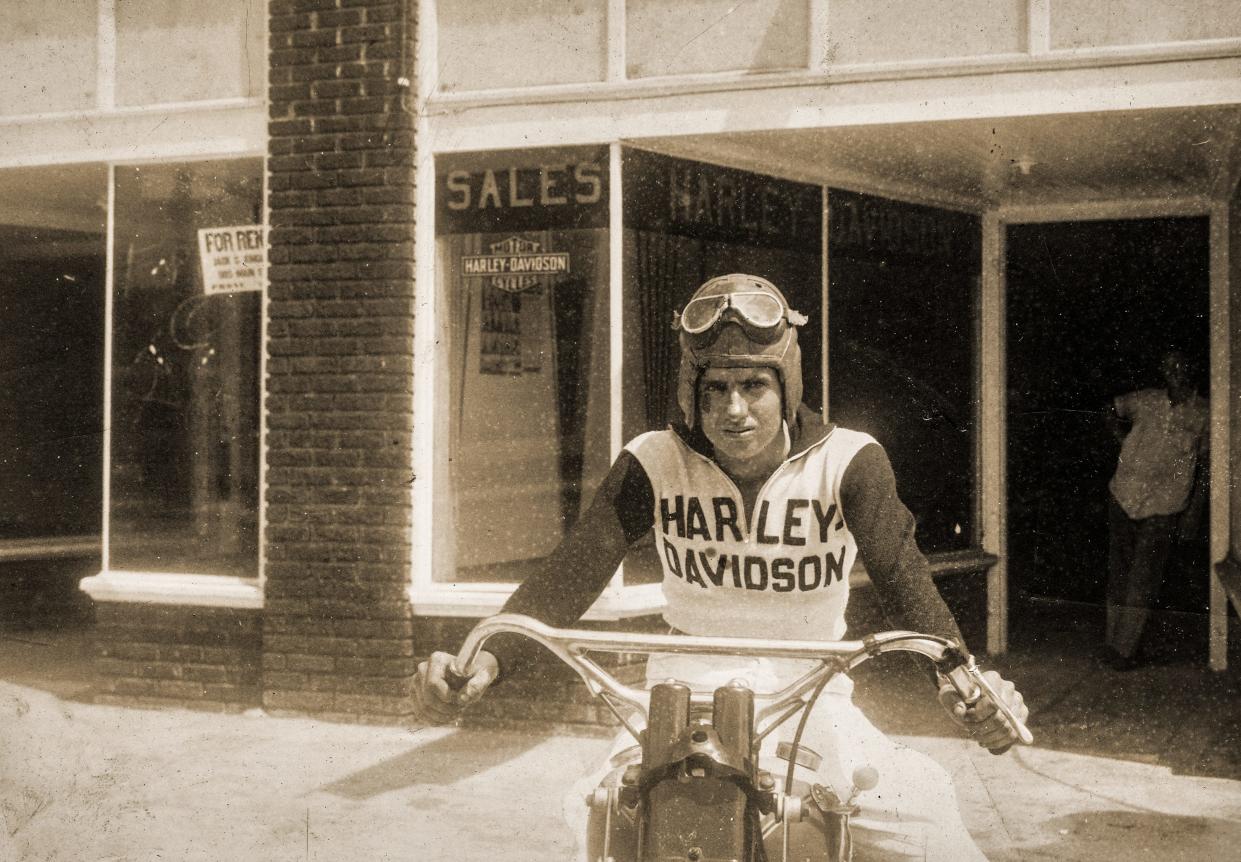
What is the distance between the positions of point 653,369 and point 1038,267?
12.3ft

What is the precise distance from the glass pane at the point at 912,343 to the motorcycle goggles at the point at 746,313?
5.13 metres

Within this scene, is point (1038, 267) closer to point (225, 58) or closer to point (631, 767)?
point (225, 58)

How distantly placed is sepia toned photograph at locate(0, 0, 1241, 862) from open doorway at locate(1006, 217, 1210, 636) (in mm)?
280

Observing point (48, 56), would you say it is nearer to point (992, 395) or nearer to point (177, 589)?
point (177, 589)

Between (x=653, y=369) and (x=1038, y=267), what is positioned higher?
(x=1038, y=267)

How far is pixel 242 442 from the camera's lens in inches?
309

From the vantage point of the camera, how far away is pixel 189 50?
25.1 feet

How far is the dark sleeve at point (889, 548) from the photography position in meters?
2.82

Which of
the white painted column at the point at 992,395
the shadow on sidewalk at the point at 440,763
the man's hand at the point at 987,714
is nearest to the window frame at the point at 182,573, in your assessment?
the shadow on sidewalk at the point at 440,763

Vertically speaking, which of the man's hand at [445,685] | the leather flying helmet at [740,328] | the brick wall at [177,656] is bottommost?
the brick wall at [177,656]

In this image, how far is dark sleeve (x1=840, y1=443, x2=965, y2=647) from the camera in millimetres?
2822

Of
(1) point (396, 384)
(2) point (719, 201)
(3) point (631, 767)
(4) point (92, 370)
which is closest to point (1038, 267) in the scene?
(2) point (719, 201)

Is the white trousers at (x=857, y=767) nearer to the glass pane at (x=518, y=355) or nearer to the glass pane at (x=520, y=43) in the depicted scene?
the glass pane at (x=518, y=355)

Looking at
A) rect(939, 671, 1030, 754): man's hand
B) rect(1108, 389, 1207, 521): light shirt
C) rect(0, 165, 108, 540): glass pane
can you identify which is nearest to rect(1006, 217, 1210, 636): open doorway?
rect(1108, 389, 1207, 521): light shirt
